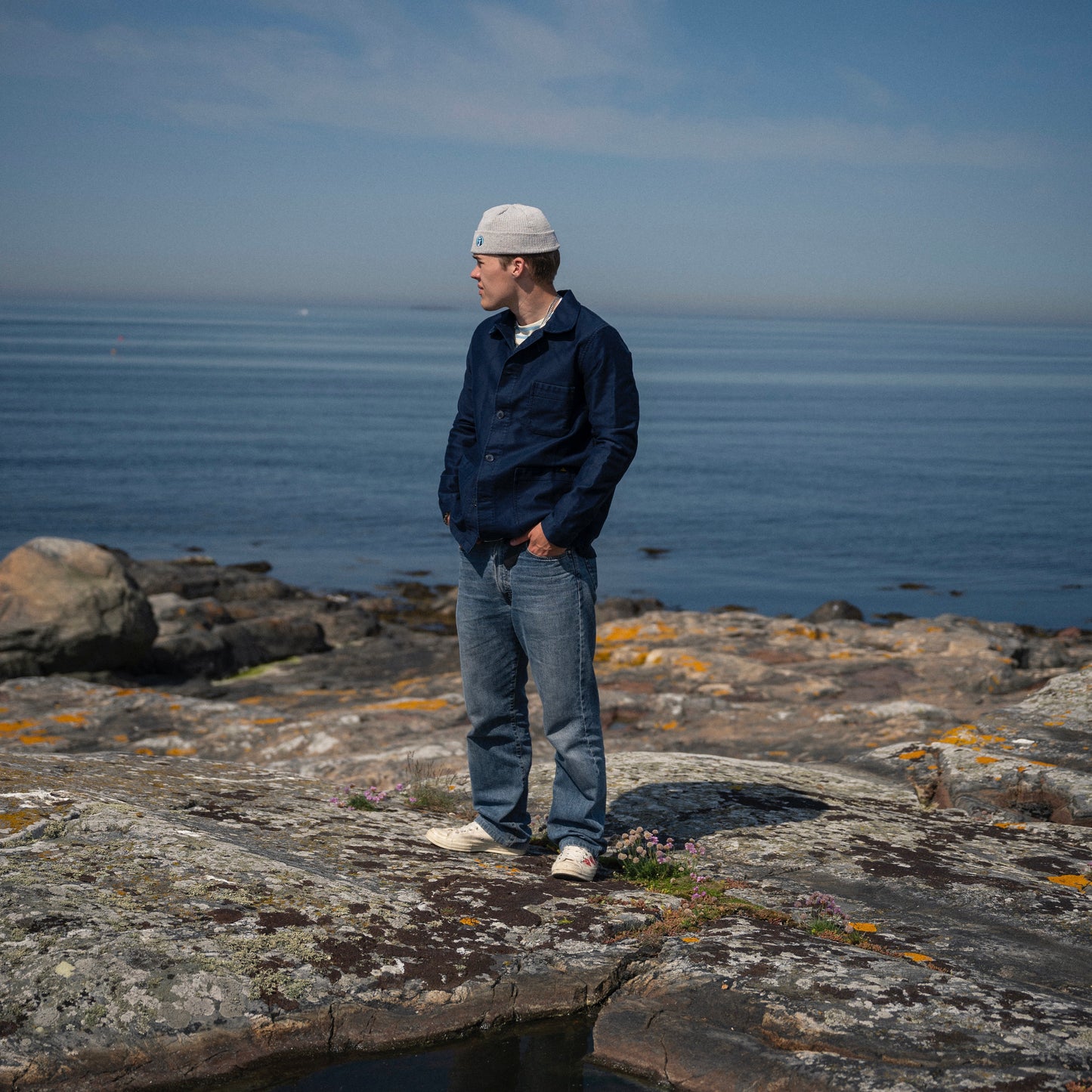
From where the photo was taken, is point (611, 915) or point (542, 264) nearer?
point (611, 915)

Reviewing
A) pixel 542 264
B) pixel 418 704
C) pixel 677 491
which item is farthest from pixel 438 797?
pixel 677 491

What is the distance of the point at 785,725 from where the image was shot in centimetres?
863

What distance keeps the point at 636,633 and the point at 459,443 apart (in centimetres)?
814

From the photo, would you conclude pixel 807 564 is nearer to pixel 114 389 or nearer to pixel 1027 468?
pixel 1027 468

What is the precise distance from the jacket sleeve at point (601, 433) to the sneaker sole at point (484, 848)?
1478 mm

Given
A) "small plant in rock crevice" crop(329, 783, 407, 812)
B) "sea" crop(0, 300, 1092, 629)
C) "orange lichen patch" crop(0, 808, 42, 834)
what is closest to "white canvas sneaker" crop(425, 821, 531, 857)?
"small plant in rock crevice" crop(329, 783, 407, 812)

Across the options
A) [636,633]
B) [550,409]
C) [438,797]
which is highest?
[550,409]

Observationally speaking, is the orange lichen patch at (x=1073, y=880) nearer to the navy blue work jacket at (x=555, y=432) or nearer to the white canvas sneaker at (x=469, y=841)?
the white canvas sneaker at (x=469, y=841)

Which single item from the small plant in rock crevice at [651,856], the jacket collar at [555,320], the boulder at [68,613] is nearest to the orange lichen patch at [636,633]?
the boulder at [68,613]

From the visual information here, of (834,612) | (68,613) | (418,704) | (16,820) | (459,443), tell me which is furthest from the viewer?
(834,612)

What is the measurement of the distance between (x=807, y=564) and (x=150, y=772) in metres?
24.0

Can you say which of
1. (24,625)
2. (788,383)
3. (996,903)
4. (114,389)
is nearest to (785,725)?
(996,903)

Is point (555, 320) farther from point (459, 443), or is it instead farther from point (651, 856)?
point (651, 856)

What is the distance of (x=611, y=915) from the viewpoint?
12.9 feet
